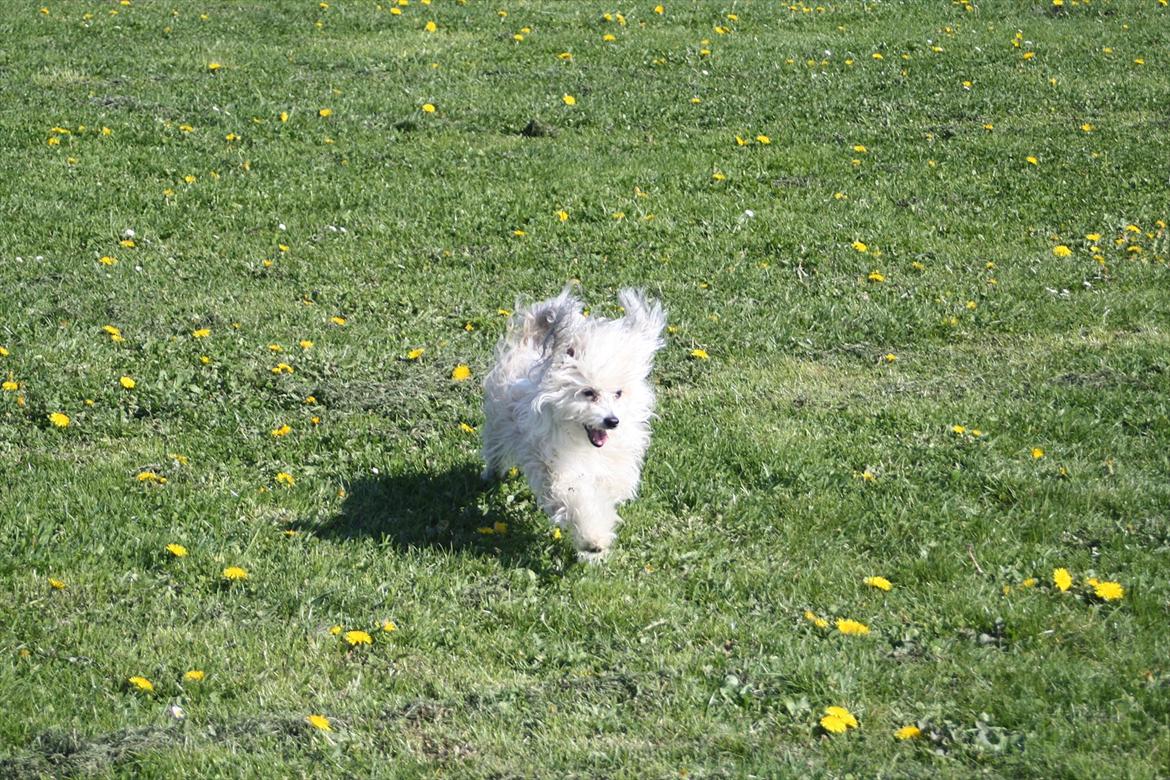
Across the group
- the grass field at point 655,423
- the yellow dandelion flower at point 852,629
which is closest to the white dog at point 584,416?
the grass field at point 655,423

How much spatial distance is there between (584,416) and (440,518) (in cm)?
104

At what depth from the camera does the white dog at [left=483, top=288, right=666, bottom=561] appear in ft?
19.0

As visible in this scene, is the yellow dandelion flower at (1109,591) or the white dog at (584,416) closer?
the yellow dandelion flower at (1109,591)

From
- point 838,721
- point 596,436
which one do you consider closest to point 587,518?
point 596,436

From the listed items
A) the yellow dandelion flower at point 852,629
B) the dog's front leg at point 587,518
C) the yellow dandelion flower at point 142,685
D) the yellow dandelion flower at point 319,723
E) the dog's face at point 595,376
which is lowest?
the yellow dandelion flower at point 142,685

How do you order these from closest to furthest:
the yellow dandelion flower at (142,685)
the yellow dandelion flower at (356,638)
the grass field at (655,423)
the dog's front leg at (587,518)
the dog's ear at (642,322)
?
the grass field at (655,423)
the yellow dandelion flower at (142,685)
the yellow dandelion flower at (356,638)
the dog's front leg at (587,518)
the dog's ear at (642,322)

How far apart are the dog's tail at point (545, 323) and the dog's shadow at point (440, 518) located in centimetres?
78

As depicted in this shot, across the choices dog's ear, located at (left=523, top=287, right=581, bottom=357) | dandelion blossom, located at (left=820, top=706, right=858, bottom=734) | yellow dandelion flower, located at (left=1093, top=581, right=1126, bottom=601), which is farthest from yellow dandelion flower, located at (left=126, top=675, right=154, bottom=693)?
yellow dandelion flower, located at (left=1093, top=581, right=1126, bottom=601)

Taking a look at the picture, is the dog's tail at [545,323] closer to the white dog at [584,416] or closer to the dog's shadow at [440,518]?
the white dog at [584,416]

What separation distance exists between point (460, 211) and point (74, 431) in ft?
14.7

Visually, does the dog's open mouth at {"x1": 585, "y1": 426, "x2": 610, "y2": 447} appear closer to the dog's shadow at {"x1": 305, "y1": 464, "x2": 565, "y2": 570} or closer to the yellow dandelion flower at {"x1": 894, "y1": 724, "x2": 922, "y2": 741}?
the dog's shadow at {"x1": 305, "y1": 464, "x2": 565, "y2": 570}

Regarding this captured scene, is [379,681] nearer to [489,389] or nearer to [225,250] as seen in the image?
[489,389]

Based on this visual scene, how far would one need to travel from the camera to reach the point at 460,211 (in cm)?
1084

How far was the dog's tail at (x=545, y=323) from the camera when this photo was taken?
5.90m
